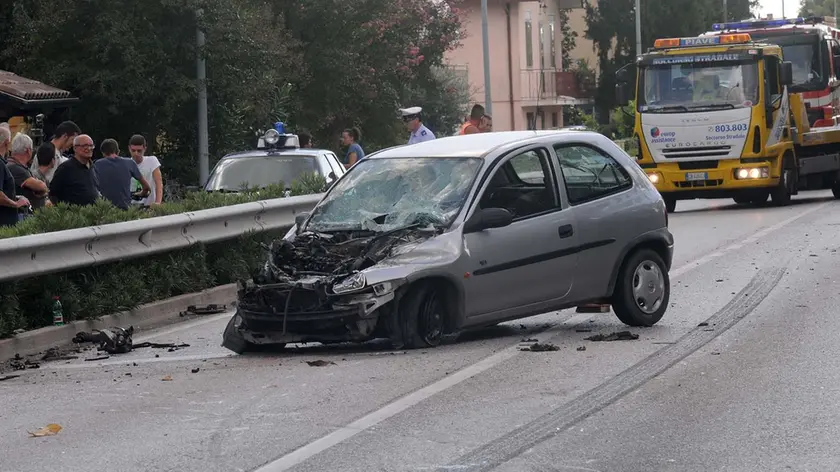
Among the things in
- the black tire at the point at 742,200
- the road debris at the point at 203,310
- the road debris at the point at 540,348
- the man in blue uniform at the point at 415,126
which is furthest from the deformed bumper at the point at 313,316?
the black tire at the point at 742,200

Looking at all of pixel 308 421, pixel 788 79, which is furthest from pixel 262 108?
pixel 308 421

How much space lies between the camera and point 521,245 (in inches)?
418

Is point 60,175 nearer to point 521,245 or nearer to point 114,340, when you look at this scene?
point 114,340

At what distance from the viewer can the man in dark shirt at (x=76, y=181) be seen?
46.0 ft

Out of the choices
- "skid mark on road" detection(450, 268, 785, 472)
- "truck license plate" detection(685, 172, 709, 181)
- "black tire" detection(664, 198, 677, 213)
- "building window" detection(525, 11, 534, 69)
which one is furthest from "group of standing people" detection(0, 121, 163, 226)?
"building window" detection(525, 11, 534, 69)

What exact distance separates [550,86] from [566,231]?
53.9 meters

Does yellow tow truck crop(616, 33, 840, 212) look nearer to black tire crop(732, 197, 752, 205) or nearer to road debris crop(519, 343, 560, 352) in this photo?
black tire crop(732, 197, 752, 205)

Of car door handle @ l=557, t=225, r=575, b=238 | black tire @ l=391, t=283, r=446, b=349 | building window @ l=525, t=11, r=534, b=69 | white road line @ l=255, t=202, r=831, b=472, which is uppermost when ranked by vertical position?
building window @ l=525, t=11, r=534, b=69

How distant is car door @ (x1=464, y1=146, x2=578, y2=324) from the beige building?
46.0m

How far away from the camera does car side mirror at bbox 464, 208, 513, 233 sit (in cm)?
1039

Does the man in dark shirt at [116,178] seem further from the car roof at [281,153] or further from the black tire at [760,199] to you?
the black tire at [760,199]

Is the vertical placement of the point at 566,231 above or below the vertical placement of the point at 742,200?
above

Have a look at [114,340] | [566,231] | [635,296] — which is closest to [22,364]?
[114,340]

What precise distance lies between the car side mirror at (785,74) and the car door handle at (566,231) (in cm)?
1524
